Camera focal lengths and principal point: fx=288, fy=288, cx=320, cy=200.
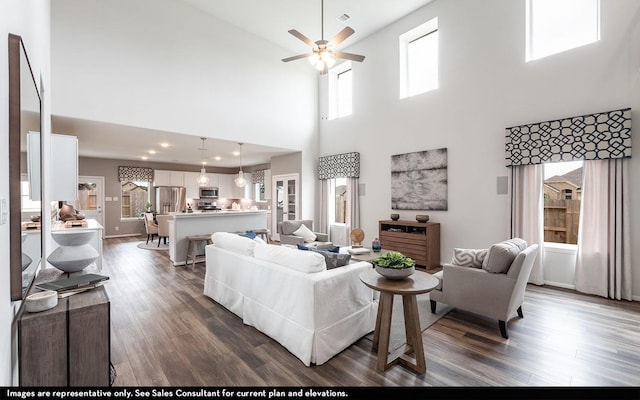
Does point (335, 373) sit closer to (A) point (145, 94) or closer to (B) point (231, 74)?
(A) point (145, 94)

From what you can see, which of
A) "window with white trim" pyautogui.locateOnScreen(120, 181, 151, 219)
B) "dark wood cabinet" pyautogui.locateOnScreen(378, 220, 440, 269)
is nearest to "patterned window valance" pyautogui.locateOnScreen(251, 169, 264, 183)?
"window with white trim" pyautogui.locateOnScreen(120, 181, 151, 219)

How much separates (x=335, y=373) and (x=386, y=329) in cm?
52

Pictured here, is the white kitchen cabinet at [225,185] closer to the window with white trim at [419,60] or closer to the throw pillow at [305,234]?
the throw pillow at [305,234]

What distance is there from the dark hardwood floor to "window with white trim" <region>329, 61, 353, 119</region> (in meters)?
5.67

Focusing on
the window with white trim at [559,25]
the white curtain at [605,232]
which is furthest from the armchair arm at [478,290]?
the window with white trim at [559,25]

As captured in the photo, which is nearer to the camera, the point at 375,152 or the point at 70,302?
the point at 70,302

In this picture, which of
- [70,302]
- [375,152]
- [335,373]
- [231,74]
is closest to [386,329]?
[335,373]

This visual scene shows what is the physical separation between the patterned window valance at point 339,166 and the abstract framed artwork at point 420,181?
0.99 m

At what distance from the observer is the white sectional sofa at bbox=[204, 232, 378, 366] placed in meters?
2.38

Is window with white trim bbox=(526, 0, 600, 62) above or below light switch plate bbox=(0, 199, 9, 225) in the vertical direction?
above

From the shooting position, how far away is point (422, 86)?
588 centimetres

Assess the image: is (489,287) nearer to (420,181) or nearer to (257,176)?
(420,181)

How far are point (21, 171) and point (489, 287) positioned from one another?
12.1 feet

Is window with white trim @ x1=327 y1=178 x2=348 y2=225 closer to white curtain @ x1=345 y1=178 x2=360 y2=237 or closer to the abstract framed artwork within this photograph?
white curtain @ x1=345 y1=178 x2=360 y2=237
